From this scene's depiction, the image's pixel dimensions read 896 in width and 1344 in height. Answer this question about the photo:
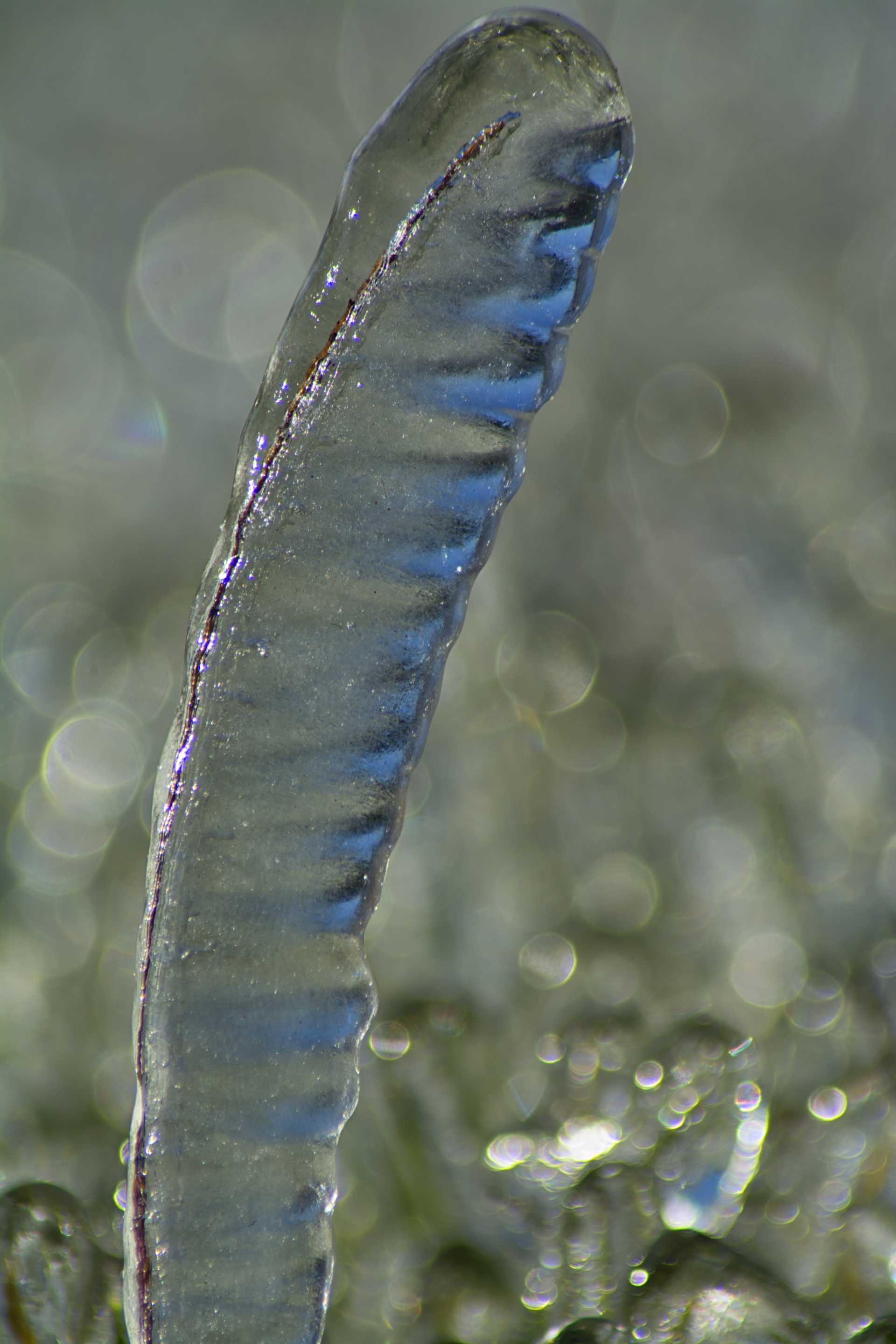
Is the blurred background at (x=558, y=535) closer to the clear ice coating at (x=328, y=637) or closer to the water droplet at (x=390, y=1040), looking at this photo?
the water droplet at (x=390, y=1040)

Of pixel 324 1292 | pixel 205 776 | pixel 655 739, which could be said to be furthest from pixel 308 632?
pixel 655 739

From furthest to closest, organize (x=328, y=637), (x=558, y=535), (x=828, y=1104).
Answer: (x=558, y=535) < (x=828, y=1104) < (x=328, y=637)

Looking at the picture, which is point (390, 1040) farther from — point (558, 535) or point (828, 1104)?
point (558, 535)

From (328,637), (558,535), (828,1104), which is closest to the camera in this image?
(328,637)

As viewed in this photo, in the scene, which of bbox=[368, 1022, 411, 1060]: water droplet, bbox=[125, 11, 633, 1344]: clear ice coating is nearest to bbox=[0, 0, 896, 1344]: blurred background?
bbox=[368, 1022, 411, 1060]: water droplet

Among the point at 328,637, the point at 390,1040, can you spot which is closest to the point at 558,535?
the point at 390,1040
